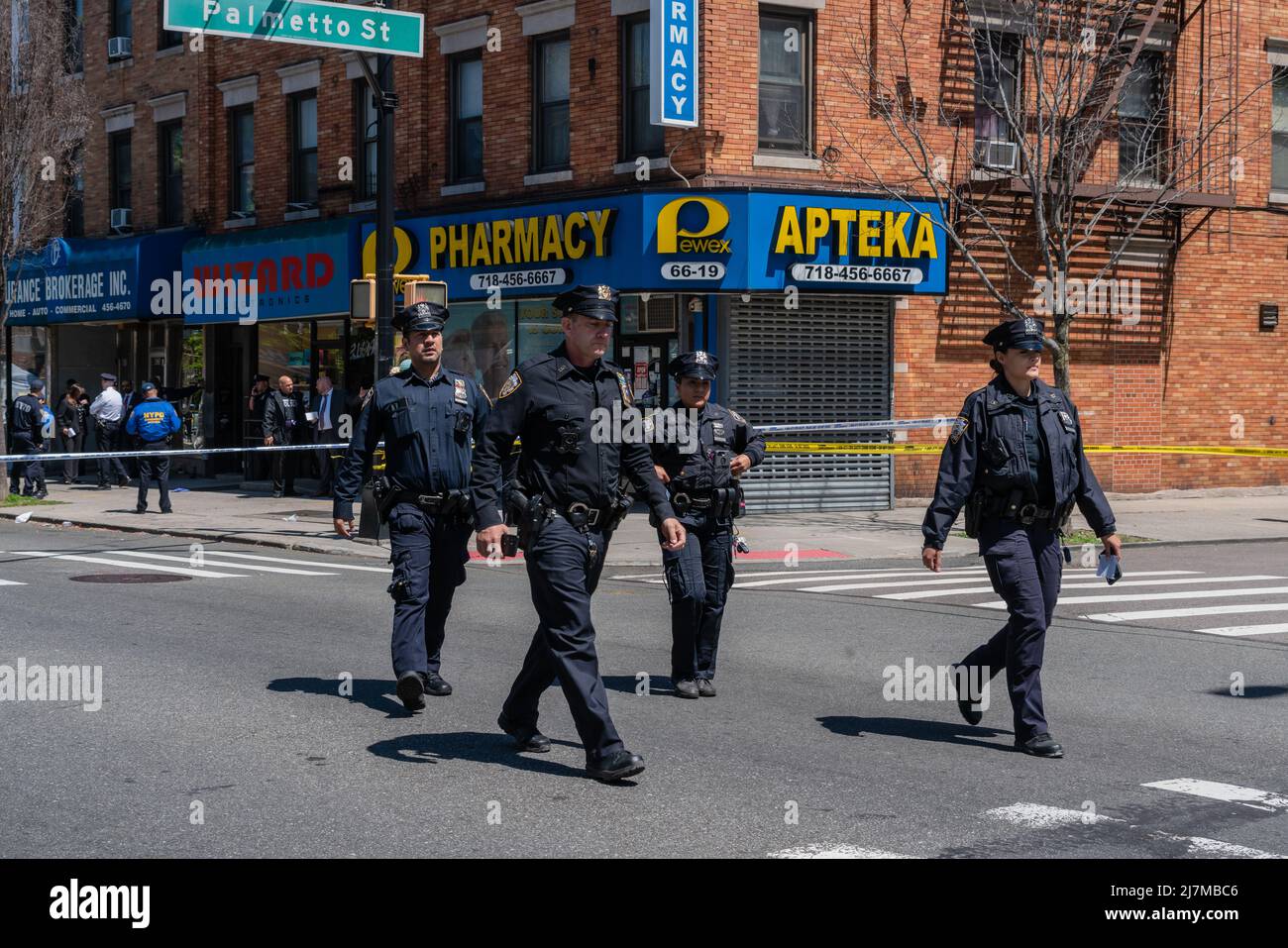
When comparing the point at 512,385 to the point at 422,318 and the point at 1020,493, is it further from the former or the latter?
the point at 1020,493

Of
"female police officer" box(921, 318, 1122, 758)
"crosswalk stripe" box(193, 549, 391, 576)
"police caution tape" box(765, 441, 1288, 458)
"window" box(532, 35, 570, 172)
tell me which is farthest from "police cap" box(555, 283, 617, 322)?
"window" box(532, 35, 570, 172)

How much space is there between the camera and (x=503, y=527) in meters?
7.05

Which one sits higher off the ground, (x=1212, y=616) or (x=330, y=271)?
(x=330, y=271)

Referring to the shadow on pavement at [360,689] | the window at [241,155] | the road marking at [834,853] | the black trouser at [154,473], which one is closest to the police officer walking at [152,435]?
the black trouser at [154,473]

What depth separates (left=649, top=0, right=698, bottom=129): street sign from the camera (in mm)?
20516

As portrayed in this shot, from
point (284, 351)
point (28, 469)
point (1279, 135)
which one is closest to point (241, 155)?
point (284, 351)

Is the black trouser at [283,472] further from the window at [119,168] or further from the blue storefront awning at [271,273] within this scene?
the window at [119,168]

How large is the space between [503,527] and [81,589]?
762 cm

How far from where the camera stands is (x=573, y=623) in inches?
265

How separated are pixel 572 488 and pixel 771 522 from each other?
14098 mm

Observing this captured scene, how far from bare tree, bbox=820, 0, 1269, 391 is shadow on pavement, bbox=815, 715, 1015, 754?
1292 centimetres

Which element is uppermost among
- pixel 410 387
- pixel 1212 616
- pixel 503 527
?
pixel 410 387

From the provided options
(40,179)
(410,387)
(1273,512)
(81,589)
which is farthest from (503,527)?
(40,179)
